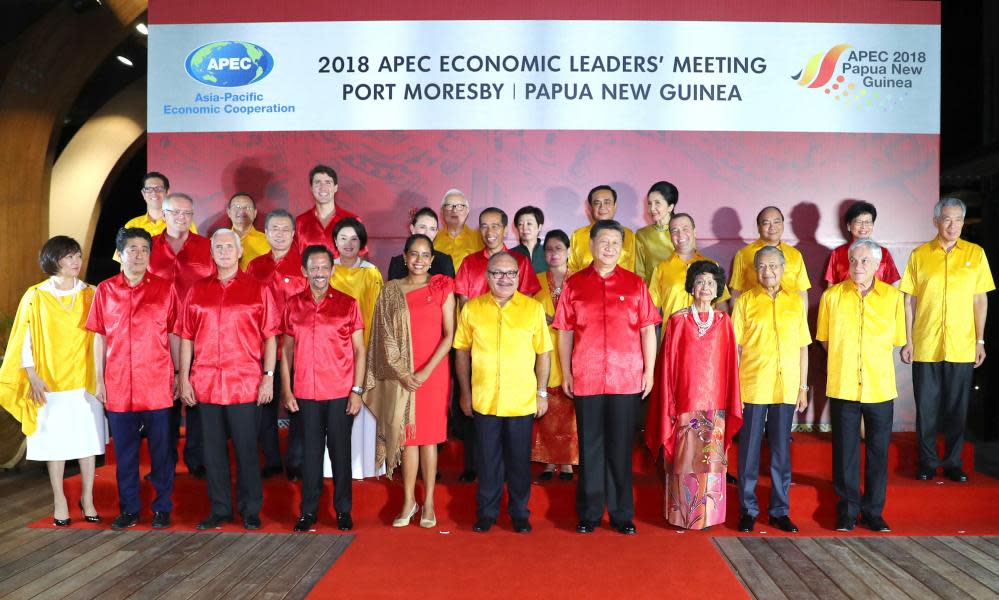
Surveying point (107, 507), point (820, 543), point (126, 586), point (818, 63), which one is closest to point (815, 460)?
point (820, 543)

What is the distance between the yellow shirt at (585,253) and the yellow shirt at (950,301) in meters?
Result: 1.69

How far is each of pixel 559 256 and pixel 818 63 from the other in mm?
2746

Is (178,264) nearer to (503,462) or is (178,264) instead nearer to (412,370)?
(412,370)

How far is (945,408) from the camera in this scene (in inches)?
183

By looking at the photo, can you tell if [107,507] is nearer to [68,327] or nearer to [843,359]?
[68,327]

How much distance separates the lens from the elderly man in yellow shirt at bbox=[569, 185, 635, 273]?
4.63m

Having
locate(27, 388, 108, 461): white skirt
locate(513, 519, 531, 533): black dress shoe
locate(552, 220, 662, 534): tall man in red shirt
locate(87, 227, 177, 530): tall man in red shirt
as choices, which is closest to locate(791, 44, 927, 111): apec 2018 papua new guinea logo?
locate(552, 220, 662, 534): tall man in red shirt

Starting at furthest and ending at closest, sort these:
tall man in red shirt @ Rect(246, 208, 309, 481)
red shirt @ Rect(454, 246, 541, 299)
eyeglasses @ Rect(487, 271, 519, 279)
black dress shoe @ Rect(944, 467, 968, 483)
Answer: black dress shoe @ Rect(944, 467, 968, 483) → tall man in red shirt @ Rect(246, 208, 309, 481) → red shirt @ Rect(454, 246, 541, 299) → eyeglasses @ Rect(487, 271, 519, 279)

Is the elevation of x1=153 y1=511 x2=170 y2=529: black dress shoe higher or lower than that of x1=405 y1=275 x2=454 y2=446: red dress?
lower

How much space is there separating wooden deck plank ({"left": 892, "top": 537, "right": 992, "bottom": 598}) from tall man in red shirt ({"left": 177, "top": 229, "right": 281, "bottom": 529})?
340 cm

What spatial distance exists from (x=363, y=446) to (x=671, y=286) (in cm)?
203

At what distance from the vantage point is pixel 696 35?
218 inches

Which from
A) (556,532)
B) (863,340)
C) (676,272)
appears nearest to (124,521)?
(556,532)

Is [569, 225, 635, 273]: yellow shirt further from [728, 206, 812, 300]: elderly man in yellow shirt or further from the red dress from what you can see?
the red dress
